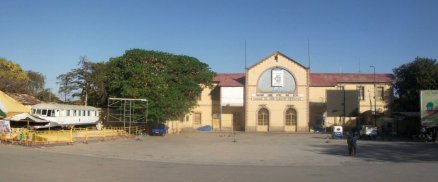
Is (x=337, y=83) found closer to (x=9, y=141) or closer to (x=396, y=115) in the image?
(x=396, y=115)

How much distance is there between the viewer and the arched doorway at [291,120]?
59188mm

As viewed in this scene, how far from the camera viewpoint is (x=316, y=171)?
16.6 m

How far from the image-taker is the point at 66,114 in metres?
46.5

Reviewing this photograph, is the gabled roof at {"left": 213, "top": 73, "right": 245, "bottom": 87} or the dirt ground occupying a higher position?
the gabled roof at {"left": 213, "top": 73, "right": 245, "bottom": 87}

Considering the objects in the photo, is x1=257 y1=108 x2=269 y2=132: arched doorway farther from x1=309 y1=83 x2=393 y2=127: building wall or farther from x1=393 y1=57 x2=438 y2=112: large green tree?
x1=393 y1=57 x2=438 y2=112: large green tree

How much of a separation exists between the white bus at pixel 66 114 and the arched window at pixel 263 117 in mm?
20642

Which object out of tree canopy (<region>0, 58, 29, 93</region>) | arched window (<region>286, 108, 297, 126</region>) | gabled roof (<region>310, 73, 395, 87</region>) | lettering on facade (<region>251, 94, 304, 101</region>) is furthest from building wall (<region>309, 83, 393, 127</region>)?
tree canopy (<region>0, 58, 29, 93</region>)

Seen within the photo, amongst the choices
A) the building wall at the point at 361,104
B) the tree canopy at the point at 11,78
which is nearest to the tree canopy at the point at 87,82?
the tree canopy at the point at 11,78

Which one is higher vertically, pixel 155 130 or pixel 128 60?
pixel 128 60

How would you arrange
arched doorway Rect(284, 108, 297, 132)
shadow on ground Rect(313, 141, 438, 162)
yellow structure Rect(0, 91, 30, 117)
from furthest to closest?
arched doorway Rect(284, 108, 297, 132) → yellow structure Rect(0, 91, 30, 117) → shadow on ground Rect(313, 141, 438, 162)

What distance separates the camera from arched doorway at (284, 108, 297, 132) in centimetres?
5919

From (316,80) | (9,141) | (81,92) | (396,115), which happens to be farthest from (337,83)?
(9,141)

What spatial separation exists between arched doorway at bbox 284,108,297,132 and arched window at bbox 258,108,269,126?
246cm

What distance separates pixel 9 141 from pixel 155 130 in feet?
63.2
